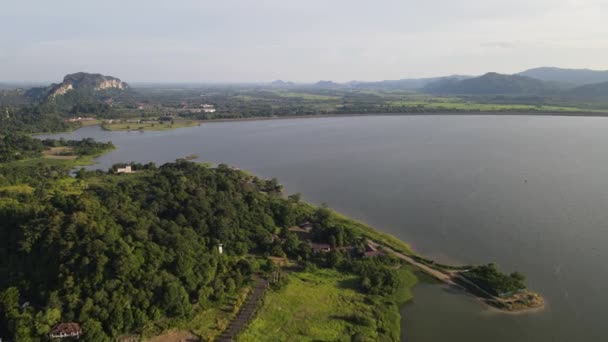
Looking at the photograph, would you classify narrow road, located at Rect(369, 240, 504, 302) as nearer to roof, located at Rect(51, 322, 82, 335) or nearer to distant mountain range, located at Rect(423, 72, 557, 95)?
roof, located at Rect(51, 322, 82, 335)

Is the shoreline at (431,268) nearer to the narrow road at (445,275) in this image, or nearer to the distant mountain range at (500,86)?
the narrow road at (445,275)

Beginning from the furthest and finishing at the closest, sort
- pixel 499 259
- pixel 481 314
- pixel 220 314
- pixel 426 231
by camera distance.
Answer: pixel 426 231, pixel 499 259, pixel 481 314, pixel 220 314

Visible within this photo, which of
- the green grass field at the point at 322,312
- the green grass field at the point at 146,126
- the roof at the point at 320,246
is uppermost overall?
the green grass field at the point at 146,126

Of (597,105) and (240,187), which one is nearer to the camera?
(240,187)

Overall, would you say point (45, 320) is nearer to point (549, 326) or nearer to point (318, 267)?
point (318, 267)

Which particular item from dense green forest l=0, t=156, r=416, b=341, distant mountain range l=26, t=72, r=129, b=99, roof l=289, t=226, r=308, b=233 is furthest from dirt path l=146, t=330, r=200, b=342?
distant mountain range l=26, t=72, r=129, b=99

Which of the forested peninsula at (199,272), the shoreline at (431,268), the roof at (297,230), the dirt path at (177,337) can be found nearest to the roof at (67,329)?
the forested peninsula at (199,272)

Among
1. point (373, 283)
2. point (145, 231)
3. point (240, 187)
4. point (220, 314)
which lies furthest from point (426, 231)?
point (145, 231)
